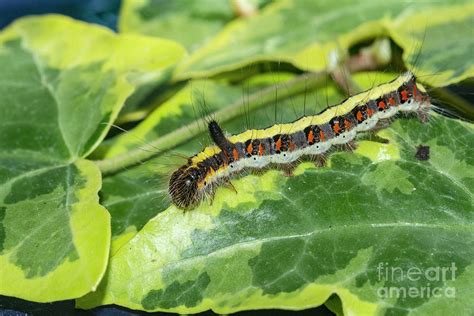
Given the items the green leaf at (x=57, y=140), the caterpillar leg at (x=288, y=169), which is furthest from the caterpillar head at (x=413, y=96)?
the green leaf at (x=57, y=140)

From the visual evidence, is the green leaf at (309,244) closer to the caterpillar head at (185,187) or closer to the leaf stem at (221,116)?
the caterpillar head at (185,187)

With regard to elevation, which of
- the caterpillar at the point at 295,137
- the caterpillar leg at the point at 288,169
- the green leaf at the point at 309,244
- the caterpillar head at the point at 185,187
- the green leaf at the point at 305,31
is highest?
the green leaf at the point at 305,31

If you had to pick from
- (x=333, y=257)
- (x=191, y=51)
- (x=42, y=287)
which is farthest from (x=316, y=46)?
(x=42, y=287)

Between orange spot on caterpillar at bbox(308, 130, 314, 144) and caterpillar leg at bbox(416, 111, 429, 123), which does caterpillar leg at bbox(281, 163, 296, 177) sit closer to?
orange spot on caterpillar at bbox(308, 130, 314, 144)

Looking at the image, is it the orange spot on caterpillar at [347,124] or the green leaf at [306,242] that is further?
the orange spot on caterpillar at [347,124]

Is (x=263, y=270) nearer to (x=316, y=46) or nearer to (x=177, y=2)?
(x=316, y=46)
